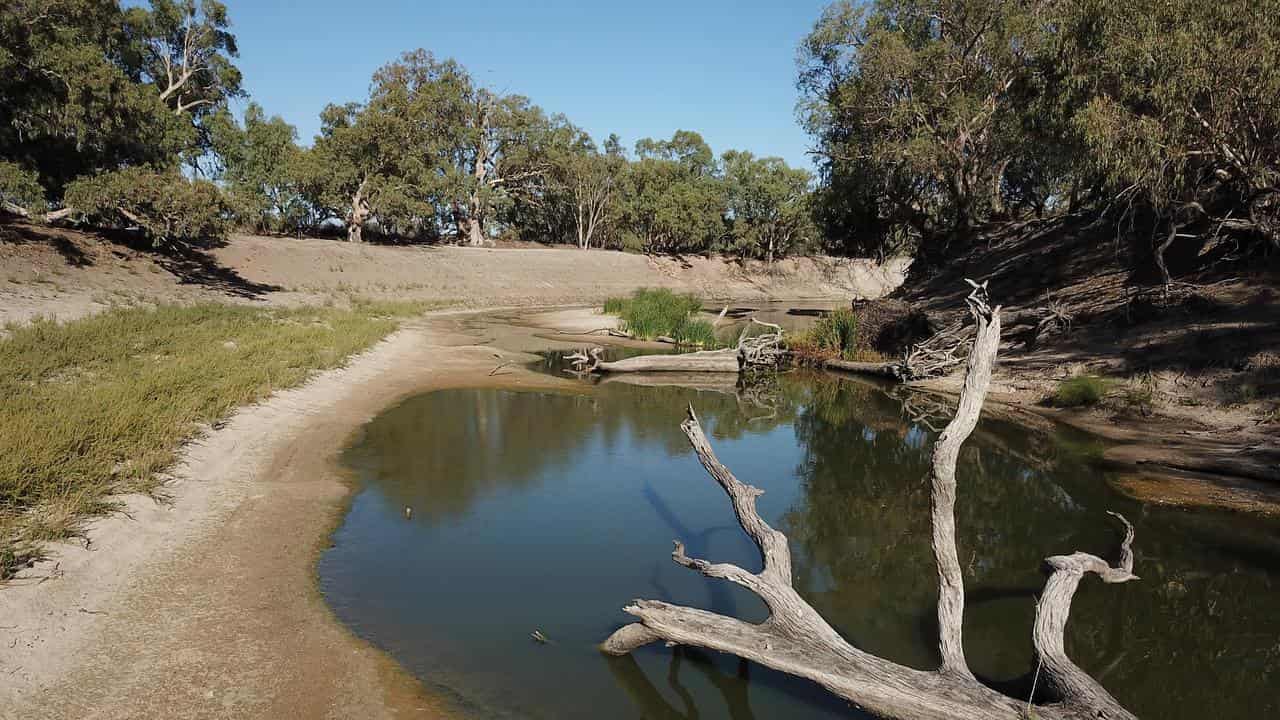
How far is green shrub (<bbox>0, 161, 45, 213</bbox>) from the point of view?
26.9 m

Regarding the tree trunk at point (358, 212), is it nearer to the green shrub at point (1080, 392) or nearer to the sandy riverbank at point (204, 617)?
the sandy riverbank at point (204, 617)

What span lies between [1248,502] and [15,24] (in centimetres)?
3895

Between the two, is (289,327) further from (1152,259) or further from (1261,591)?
(1152,259)

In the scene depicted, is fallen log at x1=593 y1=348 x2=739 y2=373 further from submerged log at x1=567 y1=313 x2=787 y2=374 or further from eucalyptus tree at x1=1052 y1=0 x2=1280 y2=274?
eucalyptus tree at x1=1052 y1=0 x2=1280 y2=274

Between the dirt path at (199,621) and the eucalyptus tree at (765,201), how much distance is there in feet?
206

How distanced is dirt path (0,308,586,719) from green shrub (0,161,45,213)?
2768 cm

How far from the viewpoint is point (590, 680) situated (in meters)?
5.32

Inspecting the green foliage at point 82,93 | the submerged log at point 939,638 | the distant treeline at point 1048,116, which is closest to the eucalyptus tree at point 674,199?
the distant treeline at point 1048,116

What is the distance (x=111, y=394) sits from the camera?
33.9 ft

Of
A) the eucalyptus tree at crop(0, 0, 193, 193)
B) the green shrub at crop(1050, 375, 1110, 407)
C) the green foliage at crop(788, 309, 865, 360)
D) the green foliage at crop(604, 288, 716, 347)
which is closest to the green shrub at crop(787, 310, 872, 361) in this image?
the green foliage at crop(788, 309, 865, 360)

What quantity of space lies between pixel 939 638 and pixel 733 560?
315cm

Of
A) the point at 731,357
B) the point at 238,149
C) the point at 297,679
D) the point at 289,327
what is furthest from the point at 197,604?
the point at 238,149

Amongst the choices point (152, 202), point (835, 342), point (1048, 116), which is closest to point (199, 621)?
point (835, 342)

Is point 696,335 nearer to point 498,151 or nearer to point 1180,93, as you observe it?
point 1180,93
